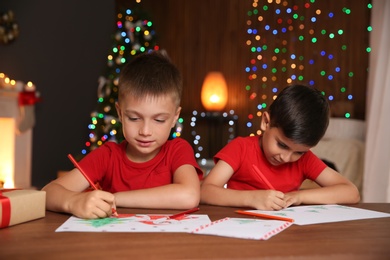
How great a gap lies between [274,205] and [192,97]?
16.5ft

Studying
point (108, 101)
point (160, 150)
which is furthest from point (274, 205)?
point (108, 101)

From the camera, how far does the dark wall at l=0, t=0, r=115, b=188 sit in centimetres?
556

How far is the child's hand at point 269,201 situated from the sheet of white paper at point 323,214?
0.02 meters

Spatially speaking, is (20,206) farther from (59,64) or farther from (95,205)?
(59,64)

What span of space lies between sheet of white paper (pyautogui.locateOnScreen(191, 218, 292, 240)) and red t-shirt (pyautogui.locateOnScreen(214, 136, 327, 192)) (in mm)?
568

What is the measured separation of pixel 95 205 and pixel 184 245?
11.6 inches

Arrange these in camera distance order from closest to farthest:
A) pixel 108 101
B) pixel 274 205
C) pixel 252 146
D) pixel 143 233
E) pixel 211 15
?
pixel 143 233, pixel 274 205, pixel 252 146, pixel 108 101, pixel 211 15

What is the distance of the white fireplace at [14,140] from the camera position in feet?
17.0

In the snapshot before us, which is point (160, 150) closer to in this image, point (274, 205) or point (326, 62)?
point (274, 205)

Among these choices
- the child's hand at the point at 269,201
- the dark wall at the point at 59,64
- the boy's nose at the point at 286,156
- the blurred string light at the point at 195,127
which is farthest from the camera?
the blurred string light at the point at 195,127

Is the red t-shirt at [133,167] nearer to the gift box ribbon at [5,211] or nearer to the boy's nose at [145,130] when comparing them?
the boy's nose at [145,130]

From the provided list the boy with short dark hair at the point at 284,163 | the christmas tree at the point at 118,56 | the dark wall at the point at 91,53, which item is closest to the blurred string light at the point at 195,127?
the dark wall at the point at 91,53

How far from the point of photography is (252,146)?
164 centimetres

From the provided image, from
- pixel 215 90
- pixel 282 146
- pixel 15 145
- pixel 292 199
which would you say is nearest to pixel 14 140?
pixel 15 145
